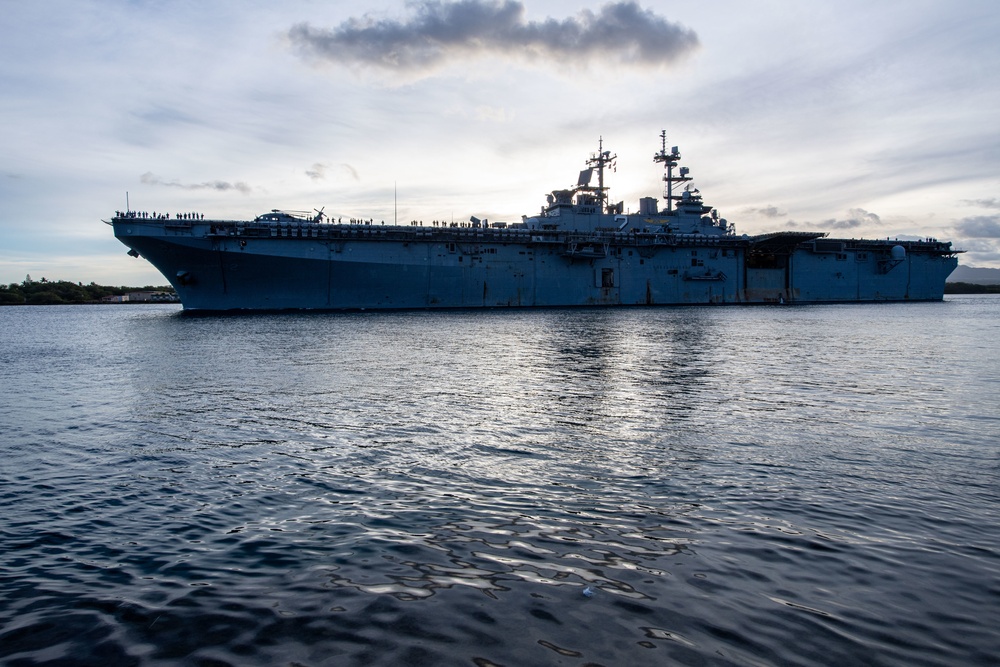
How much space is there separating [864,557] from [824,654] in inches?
75.9

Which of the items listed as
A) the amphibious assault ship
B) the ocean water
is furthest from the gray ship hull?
the ocean water

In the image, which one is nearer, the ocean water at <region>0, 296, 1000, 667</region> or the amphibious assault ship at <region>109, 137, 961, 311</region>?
the ocean water at <region>0, 296, 1000, 667</region>

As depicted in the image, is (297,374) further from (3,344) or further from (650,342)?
(3,344)

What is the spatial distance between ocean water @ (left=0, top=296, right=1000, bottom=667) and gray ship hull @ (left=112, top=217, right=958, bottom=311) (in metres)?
34.4

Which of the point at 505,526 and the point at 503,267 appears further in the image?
the point at 503,267

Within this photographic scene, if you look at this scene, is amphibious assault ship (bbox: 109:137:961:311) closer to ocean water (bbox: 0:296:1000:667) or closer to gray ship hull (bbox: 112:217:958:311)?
gray ship hull (bbox: 112:217:958:311)

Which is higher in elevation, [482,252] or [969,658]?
[482,252]

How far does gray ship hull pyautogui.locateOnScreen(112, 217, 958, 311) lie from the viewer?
47.9m

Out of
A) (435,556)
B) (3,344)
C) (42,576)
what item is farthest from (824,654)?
(3,344)

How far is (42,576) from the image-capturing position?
5.50 m

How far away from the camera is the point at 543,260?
59469 mm

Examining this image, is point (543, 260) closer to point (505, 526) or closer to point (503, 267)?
point (503, 267)

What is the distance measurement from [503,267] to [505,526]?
5203 centimetres

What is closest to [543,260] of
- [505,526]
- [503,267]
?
[503,267]
